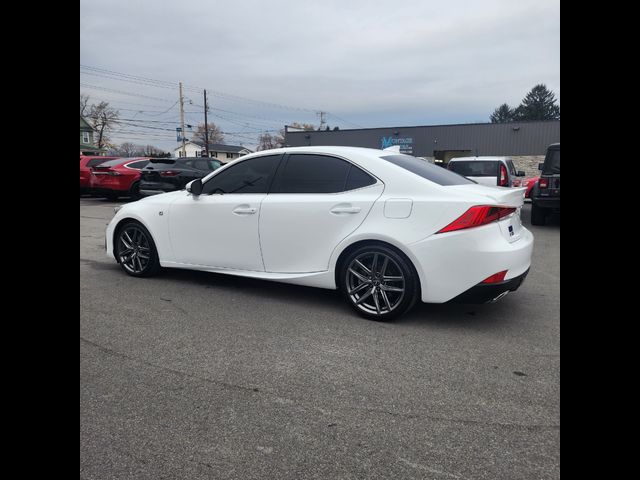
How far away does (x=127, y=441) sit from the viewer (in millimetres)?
2379

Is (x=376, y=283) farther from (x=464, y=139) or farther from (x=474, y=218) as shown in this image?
(x=464, y=139)

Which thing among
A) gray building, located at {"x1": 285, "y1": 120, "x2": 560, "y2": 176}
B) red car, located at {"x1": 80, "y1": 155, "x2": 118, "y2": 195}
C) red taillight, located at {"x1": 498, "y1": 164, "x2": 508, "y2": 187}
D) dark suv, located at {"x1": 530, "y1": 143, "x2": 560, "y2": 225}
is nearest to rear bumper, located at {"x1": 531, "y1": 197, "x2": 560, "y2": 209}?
dark suv, located at {"x1": 530, "y1": 143, "x2": 560, "y2": 225}

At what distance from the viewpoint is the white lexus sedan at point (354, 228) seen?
3912mm

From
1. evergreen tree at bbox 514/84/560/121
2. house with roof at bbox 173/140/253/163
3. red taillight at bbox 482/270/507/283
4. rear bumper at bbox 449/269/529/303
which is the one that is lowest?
rear bumper at bbox 449/269/529/303

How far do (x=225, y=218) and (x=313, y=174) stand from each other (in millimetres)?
1036

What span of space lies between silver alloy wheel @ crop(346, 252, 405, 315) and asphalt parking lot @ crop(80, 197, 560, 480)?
172 mm

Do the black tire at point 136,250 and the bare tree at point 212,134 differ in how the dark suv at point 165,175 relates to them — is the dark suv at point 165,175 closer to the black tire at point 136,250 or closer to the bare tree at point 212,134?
the black tire at point 136,250

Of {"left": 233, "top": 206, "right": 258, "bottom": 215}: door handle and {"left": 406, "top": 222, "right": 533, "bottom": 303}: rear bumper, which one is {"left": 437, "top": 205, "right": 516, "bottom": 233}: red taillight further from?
{"left": 233, "top": 206, "right": 258, "bottom": 215}: door handle

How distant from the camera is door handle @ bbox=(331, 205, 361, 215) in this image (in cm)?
430

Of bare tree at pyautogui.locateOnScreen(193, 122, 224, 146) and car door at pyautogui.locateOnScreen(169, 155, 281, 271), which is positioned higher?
bare tree at pyautogui.locateOnScreen(193, 122, 224, 146)

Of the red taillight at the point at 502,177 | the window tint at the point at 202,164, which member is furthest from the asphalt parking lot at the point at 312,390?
the window tint at the point at 202,164

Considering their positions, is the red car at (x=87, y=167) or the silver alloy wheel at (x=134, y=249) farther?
the red car at (x=87, y=167)
